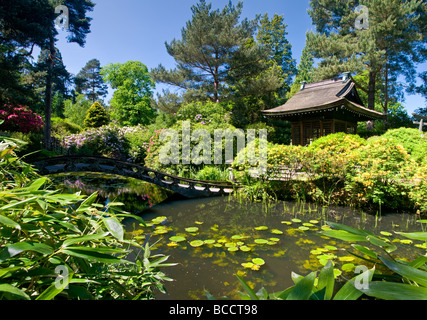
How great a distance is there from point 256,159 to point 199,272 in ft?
16.6

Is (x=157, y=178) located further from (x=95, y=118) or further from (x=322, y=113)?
(x=95, y=118)

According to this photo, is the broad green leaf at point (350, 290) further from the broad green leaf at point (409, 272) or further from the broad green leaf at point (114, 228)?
the broad green leaf at point (114, 228)

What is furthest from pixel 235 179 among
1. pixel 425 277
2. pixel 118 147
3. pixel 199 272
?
pixel 118 147

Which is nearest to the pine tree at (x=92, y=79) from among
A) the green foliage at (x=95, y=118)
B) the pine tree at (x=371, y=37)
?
the green foliage at (x=95, y=118)

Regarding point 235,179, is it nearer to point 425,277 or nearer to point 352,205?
point 352,205

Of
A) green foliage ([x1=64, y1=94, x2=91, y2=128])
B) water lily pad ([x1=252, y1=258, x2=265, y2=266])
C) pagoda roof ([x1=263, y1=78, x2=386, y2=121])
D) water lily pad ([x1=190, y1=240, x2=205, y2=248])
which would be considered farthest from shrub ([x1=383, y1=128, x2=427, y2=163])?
green foliage ([x1=64, y1=94, x2=91, y2=128])

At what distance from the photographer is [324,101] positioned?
1358 centimetres

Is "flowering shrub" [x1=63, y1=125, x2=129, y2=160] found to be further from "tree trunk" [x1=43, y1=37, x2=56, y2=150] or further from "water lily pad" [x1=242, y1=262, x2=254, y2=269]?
"water lily pad" [x1=242, y1=262, x2=254, y2=269]

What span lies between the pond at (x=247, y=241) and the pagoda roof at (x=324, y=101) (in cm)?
797

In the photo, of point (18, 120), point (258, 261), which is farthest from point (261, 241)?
point (18, 120)

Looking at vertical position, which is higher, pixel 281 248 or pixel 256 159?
pixel 256 159

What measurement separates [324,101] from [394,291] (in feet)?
49.6

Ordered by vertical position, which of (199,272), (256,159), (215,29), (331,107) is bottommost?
(199,272)

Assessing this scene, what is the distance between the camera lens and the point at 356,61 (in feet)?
49.7
